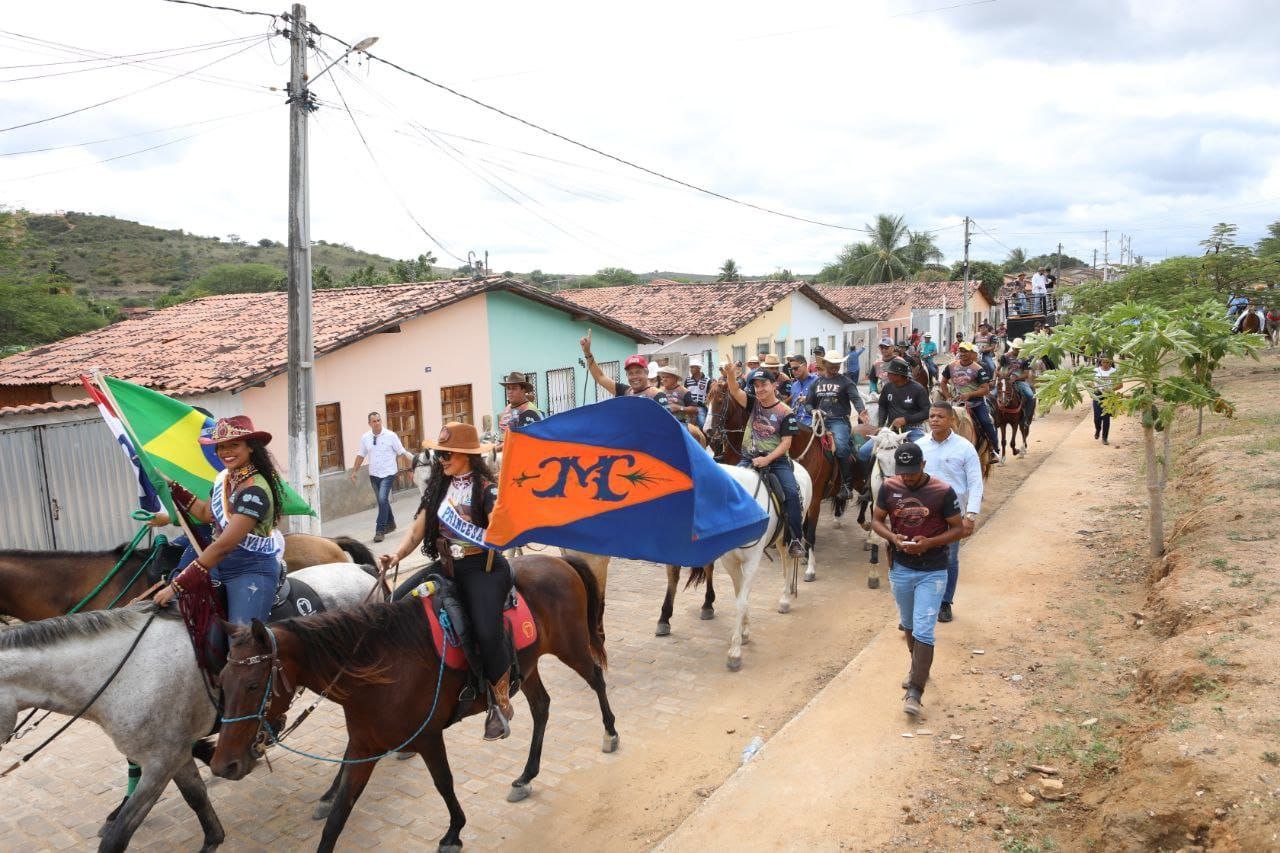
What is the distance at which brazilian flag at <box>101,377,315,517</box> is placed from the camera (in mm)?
6230

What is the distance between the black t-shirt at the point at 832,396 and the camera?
10.7m

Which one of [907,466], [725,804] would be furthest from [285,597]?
[907,466]

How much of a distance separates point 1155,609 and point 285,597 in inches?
277

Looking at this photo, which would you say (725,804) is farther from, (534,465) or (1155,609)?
(1155,609)

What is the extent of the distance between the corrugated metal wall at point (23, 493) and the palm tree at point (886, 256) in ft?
176

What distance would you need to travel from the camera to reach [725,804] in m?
4.93

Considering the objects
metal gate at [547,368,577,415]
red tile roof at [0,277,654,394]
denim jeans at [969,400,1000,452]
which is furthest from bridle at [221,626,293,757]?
metal gate at [547,368,577,415]

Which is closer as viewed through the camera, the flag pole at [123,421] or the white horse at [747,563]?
the flag pole at [123,421]

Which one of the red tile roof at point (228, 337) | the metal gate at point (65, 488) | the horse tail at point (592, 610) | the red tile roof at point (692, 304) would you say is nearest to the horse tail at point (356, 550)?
the horse tail at point (592, 610)

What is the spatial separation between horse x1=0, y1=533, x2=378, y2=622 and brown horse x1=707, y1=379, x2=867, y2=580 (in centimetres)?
558

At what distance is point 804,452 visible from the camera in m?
10.1

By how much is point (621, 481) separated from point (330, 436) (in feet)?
36.8

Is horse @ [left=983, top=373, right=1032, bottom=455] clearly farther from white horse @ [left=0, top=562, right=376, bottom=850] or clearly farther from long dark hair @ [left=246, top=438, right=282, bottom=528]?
white horse @ [left=0, top=562, right=376, bottom=850]

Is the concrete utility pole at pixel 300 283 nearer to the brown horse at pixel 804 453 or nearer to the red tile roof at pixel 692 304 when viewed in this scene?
the brown horse at pixel 804 453
